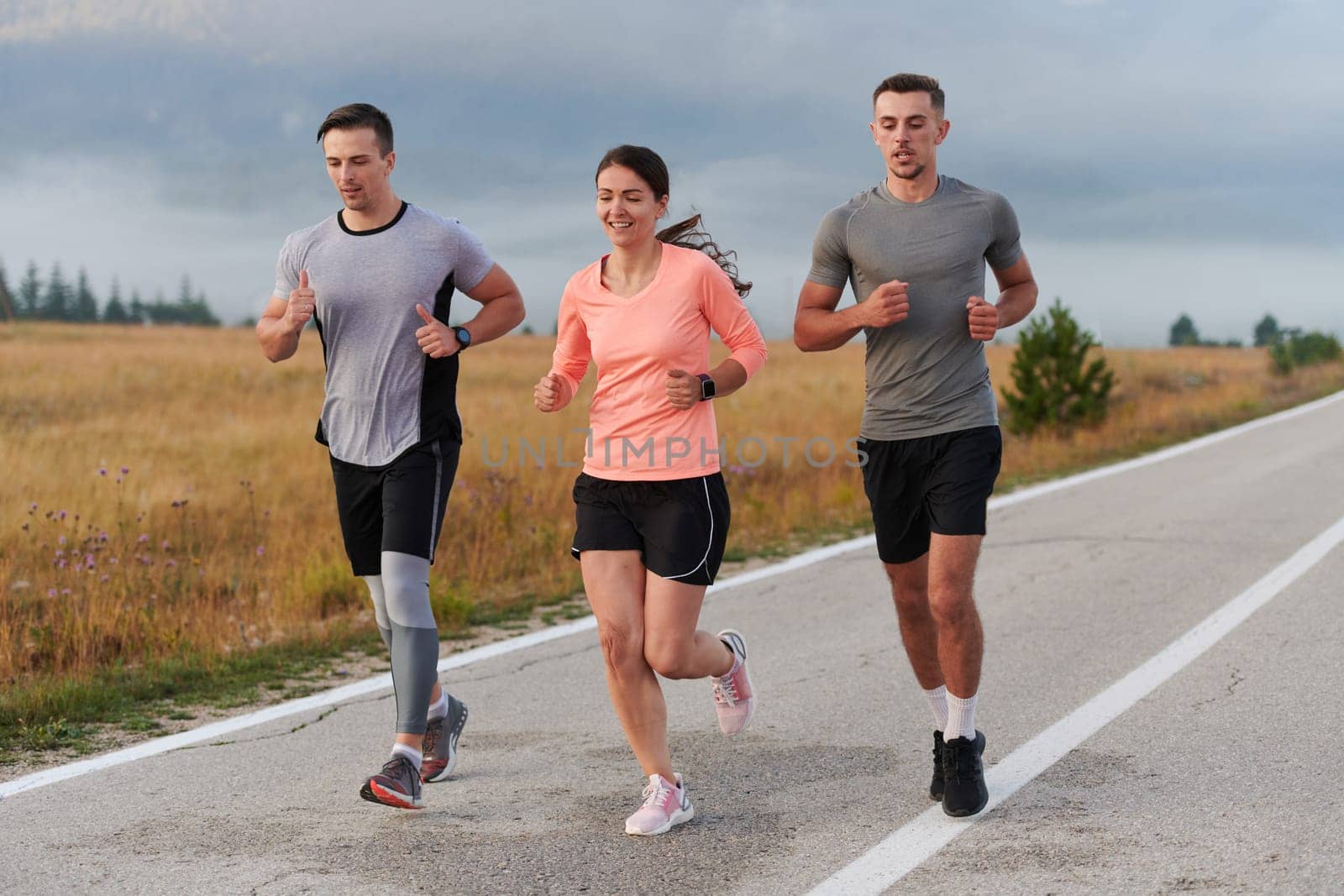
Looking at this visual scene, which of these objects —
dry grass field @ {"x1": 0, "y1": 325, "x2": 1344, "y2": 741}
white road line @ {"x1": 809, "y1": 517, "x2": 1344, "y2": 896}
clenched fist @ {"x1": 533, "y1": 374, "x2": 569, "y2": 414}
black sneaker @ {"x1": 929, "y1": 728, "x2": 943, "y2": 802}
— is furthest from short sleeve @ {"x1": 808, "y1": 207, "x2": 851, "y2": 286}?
dry grass field @ {"x1": 0, "y1": 325, "x2": 1344, "y2": 741}

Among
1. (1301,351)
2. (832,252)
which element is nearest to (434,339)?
(832,252)

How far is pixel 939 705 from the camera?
491cm

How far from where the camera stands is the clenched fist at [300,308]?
4.70 metres

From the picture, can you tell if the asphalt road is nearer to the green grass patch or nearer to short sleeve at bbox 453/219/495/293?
the green grass patch

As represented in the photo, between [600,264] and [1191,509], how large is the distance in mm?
8681

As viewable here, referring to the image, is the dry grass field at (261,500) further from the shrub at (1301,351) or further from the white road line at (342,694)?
the shrub at (1301,351)

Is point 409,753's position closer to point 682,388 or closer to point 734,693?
point 734,693

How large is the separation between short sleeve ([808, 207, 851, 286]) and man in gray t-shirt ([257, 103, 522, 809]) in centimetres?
118

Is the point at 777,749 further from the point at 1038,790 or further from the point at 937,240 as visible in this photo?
the point at 937,240

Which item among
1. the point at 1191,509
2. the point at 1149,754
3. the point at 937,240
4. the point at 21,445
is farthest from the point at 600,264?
the point at 21,445

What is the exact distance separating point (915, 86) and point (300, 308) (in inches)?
85.0

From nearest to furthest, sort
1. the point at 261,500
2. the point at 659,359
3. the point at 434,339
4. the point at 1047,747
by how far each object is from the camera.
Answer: the point at 659,359 → the point at 434,339 → the point at 1047,747 → the point at 261,500

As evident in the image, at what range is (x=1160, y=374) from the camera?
38469 mm

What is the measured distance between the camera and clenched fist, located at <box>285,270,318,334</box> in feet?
15.4
